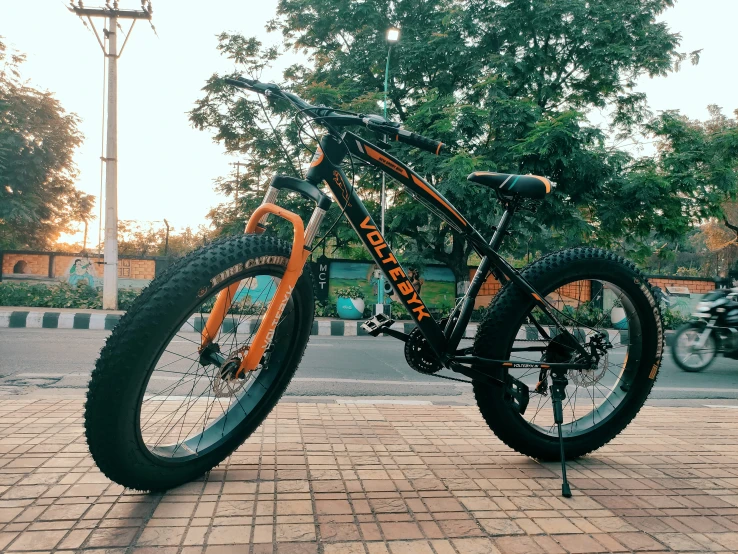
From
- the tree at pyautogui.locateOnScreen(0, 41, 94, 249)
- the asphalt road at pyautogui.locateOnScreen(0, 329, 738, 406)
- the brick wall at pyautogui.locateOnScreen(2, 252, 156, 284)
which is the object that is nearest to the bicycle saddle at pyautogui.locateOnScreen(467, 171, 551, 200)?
the asphalt road at pyautogui.locateOnScreen(0, 329, 738, 406)

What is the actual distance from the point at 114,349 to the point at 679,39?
17.9 meters

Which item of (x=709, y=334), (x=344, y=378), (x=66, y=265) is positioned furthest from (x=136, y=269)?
(x=709, y=334)

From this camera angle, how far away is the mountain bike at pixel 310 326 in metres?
1.92

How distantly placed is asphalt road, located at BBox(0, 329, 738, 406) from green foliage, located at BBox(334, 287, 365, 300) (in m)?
7.54

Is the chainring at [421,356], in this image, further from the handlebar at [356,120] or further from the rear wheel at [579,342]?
the handlebar at [356,120]

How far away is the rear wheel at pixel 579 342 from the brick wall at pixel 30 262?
20544 millimetres

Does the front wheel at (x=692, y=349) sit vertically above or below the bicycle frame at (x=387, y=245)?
below

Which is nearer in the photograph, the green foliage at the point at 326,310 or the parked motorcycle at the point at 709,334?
the parked motorcycle at the point at 709,334

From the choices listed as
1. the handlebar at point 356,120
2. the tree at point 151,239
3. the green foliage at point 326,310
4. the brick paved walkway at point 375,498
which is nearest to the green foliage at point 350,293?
the green foliage at point 326,310

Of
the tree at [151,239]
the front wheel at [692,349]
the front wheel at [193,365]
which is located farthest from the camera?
the tree at [151,239]

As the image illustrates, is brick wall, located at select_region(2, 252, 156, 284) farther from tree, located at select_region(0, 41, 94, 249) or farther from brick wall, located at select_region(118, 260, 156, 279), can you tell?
tree, located at select_region(0, 41, 94, 249)

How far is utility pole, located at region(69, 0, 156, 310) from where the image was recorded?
14.6m

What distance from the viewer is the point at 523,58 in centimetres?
1569

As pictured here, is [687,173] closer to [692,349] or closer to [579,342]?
[692,349]
